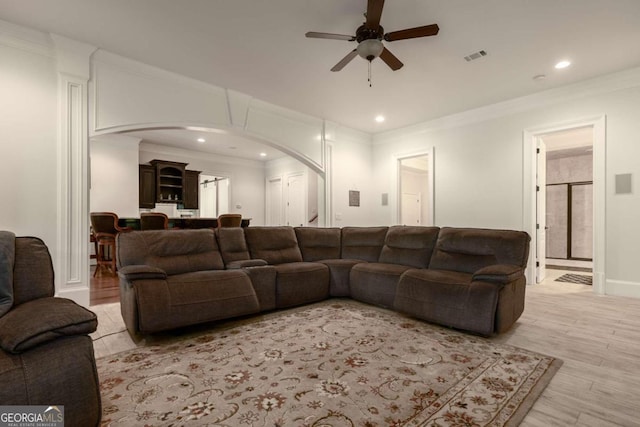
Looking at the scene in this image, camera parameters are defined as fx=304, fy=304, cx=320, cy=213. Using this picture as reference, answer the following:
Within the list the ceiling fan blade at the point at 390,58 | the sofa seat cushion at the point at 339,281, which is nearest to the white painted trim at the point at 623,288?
the sofa seat cushion at the point at 339,281

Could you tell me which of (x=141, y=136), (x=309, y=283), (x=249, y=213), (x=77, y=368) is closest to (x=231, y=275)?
(x=309, y=283)

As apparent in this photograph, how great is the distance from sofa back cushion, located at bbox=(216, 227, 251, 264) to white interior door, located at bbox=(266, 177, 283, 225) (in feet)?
18.4

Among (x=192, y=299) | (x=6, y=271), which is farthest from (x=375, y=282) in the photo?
(x=6, y=271)

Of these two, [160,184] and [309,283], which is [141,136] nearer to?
[160,184]

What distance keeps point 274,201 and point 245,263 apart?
6.29 metres

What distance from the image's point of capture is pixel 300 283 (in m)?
3.31

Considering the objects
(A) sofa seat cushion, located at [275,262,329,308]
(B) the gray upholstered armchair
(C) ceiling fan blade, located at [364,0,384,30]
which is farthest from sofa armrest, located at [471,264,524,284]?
(B) the gray upholstered armchair

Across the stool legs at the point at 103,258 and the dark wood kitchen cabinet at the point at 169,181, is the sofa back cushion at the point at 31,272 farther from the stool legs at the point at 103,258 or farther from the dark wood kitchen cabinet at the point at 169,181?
the dark wood kitchen cabinet at the point at 169,181

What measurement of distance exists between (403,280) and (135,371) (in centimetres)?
229

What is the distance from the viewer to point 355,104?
16.5 ft

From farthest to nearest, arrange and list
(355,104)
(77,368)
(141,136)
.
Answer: (141,136)
(355,104)
(77,368)

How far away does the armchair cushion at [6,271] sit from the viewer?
4.61 feet

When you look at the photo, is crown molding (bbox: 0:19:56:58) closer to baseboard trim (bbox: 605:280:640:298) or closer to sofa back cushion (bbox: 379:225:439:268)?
sofa back cushion (bbox: 379:225:439:268)

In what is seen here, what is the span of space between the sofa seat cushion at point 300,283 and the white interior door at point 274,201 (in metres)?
5.71
